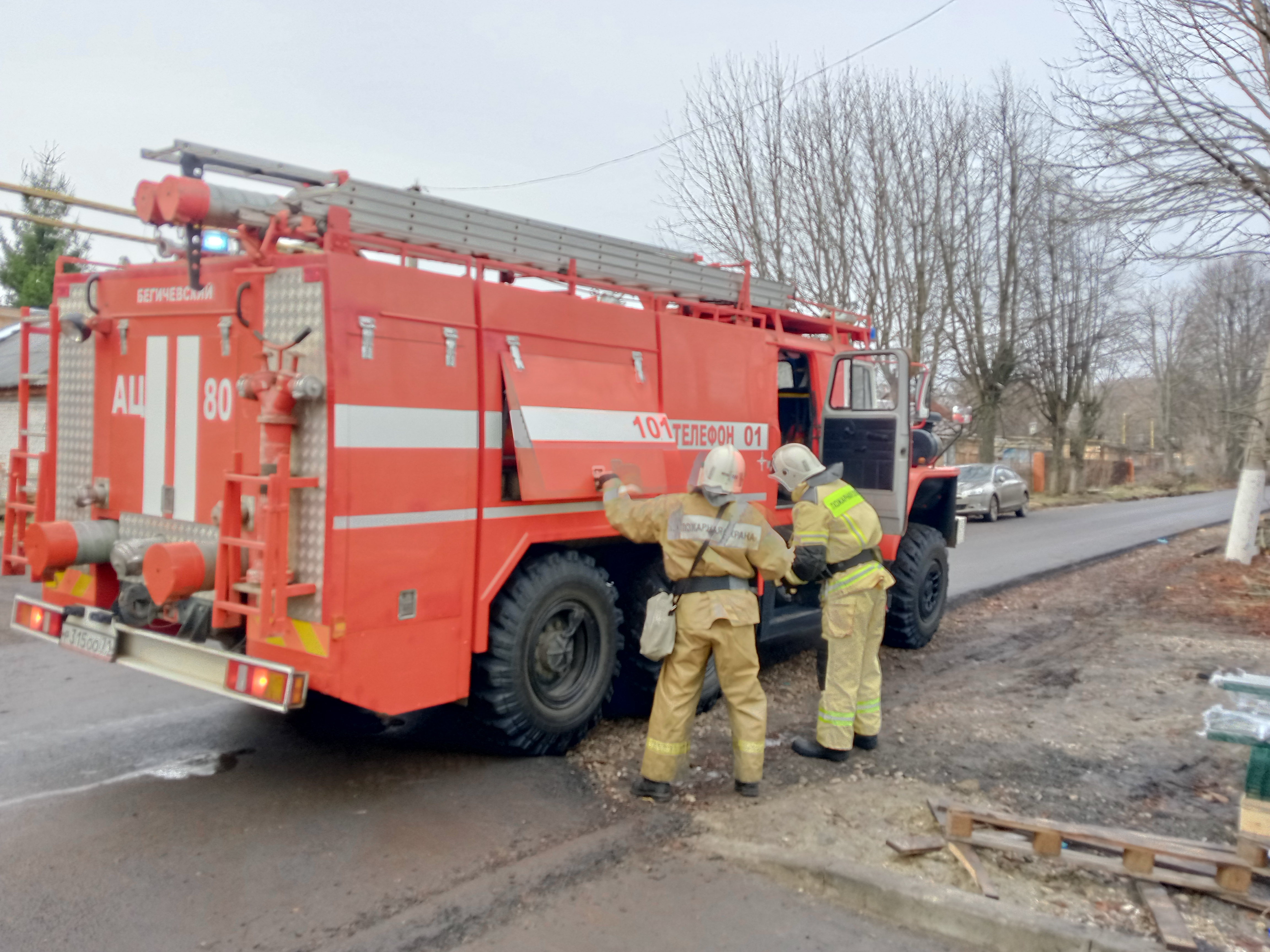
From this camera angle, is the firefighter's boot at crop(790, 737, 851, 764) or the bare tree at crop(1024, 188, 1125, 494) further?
the bare tree at crop(1024, 188, 1125, 494)

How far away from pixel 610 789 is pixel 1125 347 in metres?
31.2

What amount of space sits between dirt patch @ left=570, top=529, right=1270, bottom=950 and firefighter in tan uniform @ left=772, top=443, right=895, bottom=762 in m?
0.19

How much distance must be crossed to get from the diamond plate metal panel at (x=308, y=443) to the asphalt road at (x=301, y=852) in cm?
103

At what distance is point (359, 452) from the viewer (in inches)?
164

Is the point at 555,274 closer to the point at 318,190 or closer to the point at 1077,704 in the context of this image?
the point at 318,190

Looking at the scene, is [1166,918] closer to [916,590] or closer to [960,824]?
[960,824]

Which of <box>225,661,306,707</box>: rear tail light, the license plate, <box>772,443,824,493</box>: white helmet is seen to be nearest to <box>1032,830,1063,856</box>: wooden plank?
<box>772,443,824,493</box>: white helmet

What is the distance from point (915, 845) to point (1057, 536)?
1580cm

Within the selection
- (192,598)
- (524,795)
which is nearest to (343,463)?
(192,598)

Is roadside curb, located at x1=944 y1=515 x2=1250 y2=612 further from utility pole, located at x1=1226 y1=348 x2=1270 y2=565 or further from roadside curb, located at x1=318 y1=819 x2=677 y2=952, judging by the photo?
roadside curb, located at x1=318 y1=819 x2=677 y2=952

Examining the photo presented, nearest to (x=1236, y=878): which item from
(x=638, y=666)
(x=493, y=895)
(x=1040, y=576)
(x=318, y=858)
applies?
(x=493, y=895)

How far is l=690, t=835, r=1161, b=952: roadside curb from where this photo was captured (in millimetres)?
3312

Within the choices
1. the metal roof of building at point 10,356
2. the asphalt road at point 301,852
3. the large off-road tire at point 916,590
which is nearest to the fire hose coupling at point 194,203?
the asphalt road at point 301,852

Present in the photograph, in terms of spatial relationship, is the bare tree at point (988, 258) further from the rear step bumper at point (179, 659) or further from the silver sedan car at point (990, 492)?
the rear step bumper at point (179, 659)
